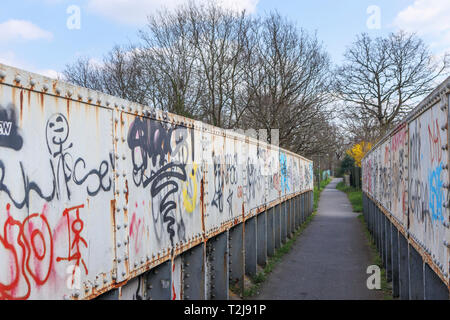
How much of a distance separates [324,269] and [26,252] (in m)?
8.83

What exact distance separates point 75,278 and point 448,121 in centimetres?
292

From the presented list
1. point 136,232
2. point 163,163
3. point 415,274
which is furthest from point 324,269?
point 136,232

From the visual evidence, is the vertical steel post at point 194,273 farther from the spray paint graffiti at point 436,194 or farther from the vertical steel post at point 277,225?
the vertical steel post at point 277,225

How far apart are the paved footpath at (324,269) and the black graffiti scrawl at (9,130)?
6.55 meters

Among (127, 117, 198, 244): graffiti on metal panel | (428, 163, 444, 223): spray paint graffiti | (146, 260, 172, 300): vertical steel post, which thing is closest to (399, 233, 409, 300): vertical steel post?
(428, 163, 444, 223): spray paint graffiti

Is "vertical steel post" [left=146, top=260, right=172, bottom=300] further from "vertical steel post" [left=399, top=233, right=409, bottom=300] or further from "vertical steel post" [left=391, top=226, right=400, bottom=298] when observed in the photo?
"vertical steel post" [left=391, top=226, right=400, bottom=298]

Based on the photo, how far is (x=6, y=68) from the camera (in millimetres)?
2258

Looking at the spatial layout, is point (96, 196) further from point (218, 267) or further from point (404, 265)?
point (404, 265)

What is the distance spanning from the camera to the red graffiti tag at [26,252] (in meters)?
2.26

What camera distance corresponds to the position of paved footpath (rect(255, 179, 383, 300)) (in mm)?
8266

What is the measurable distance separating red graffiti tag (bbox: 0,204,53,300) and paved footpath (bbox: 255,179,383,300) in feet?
20.0

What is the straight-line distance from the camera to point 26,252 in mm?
Answer: 2371

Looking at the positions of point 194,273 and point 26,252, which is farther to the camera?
point 194,273

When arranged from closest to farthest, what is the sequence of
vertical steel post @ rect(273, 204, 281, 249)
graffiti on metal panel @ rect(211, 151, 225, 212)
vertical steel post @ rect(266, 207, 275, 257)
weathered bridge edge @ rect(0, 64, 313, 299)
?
weathered bridge edge @ rect(0, 64, 313, 299)
graffiti on metal panel @ rect(211, 151, 225, 212)
vertical steel post @ rect(266, 207, 275, 257)
vertical steel post @ rect(273, 204, 281, 249)
